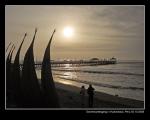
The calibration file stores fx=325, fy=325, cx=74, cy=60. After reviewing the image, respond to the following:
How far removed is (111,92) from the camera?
14.7 meters

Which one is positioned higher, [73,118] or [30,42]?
[30,42]

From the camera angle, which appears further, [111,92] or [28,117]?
[111,92]

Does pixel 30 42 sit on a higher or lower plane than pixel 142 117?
higher

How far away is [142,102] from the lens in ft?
28.9

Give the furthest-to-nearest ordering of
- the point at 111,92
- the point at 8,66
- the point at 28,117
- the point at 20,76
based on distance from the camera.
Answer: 1. the point at 111,92
2. the point at 20,76
3. the point at 8,66
4. the point at 28,117

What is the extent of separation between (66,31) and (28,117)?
8.15ft

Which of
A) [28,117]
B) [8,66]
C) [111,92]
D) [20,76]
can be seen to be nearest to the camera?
[28,117]

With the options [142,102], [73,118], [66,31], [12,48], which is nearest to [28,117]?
[73,118]
